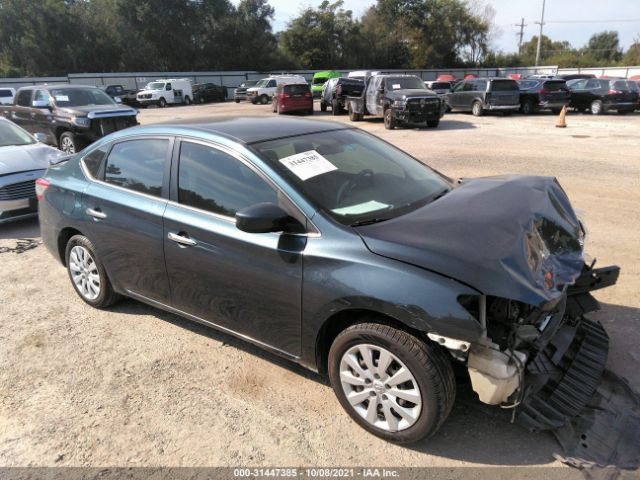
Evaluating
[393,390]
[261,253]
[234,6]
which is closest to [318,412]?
[393,390]

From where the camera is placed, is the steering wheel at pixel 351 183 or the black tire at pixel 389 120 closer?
the steering wheel at pixel 351 183

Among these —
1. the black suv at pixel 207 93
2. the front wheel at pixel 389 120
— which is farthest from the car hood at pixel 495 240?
the black suv at pixel 207 93

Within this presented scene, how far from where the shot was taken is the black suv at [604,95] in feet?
69.1

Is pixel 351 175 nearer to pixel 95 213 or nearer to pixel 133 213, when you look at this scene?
→ pixel 133 213

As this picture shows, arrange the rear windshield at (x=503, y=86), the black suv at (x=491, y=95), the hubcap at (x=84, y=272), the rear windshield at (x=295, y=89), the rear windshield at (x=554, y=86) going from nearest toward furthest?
the hubcap at (x=84, y=272)
the black suv at (x=491, y=95)
the rear windshield at (x=503, y=86)
the rear windshield at (x=554, y=86)
the rear windshield at (x=295, y=89)

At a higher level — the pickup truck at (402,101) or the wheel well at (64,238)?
the pickup truck at (402,101)

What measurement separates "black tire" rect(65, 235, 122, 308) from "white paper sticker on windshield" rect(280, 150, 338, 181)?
209cm

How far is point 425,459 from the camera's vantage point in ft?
8.81

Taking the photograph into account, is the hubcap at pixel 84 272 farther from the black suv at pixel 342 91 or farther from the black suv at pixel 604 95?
the black suv at pixel 604 95

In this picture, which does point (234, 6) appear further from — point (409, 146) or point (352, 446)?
point (352, 446)

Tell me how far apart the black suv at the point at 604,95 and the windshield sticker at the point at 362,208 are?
22324 millimetres

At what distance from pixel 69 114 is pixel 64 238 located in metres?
8.38

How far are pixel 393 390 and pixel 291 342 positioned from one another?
72cm

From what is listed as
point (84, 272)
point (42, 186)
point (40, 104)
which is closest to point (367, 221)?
point (84, 272)
